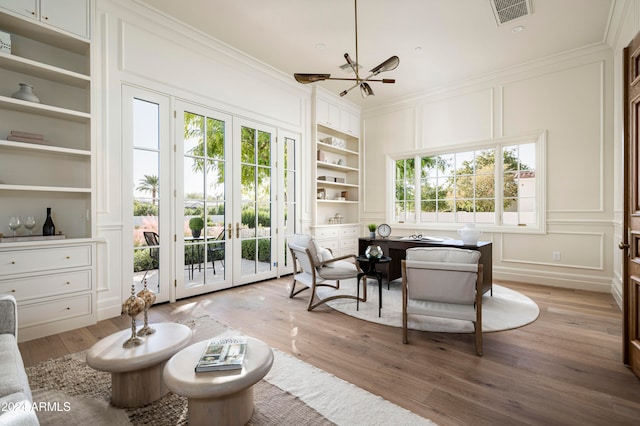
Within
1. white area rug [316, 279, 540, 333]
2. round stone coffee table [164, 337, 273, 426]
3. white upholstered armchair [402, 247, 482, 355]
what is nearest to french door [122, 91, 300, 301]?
white area rug [316, 279, 540, 333]

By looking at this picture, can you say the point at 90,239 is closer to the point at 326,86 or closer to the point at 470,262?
the point at 470,262

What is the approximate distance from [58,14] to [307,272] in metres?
3.58

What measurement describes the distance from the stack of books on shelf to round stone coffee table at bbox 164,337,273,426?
257 cm

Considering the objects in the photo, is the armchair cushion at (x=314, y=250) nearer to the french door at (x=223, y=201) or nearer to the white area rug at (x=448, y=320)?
the white area rug at (x=448, y=320)

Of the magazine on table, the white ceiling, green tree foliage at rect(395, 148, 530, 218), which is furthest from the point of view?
green tree foliage at rect(395, 148, 530, 218)

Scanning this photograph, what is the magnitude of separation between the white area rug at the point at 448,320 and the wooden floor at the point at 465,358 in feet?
0.37

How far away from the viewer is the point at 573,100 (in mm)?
4395

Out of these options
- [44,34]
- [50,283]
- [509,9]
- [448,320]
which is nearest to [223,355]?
[50,283]

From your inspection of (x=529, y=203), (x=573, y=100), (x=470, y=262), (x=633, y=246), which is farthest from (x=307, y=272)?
(x=573, y=100)

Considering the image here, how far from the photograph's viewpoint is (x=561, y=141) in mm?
4484

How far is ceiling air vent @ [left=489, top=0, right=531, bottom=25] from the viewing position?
10.8ft

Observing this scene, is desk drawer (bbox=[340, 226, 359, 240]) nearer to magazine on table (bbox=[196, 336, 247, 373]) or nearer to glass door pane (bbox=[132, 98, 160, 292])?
glass door pane (bbox=[132, 98, 160, 292])

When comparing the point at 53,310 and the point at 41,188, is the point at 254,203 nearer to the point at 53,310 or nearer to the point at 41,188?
the point at 41,188

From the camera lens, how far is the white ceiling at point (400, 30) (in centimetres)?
339
